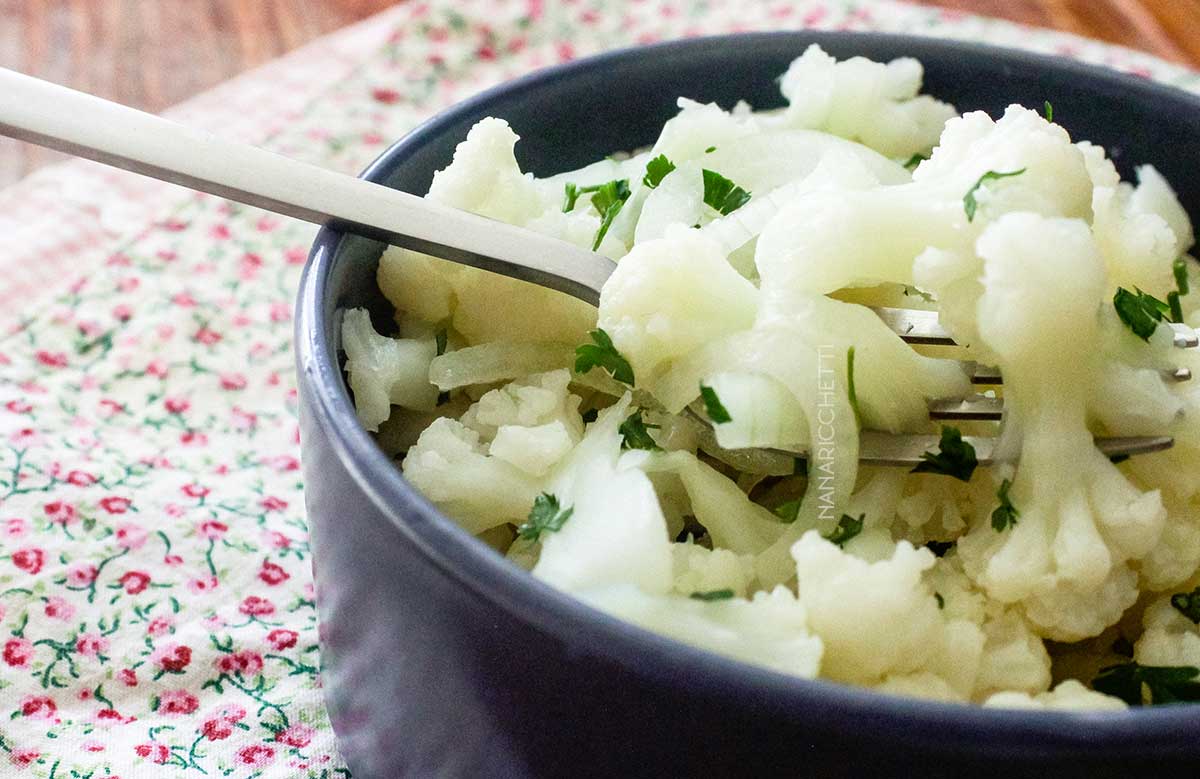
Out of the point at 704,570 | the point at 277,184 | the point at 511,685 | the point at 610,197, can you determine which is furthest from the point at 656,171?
the point at 511,685

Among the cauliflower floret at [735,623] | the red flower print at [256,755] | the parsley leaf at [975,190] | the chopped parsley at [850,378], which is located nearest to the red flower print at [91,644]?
the red flower print at [256,755]

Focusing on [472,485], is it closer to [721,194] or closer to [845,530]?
[845,530]

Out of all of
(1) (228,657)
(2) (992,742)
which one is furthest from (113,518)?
(2) (992,742)

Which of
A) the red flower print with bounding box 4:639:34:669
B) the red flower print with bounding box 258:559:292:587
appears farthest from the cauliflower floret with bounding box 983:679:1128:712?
the red flower print with bounding box 4:639:34:669

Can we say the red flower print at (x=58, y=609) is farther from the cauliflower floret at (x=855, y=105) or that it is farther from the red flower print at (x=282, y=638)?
the cauliflower floret at (x=855, y=105)

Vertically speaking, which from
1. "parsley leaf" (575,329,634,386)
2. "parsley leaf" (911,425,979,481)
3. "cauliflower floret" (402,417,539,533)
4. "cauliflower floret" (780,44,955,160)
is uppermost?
"cauliflower floret" (780,44,955,160)

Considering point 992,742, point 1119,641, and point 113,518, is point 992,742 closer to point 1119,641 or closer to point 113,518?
point 1119,641

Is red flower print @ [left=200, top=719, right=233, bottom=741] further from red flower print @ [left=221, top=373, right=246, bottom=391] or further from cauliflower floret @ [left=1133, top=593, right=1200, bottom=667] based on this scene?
cauliflower floret @ [left=1133, top=593, right=1200, bottom=667]

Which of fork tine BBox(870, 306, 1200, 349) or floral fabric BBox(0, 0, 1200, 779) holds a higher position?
fork tine BBox(870, 306, 1200, 349)
